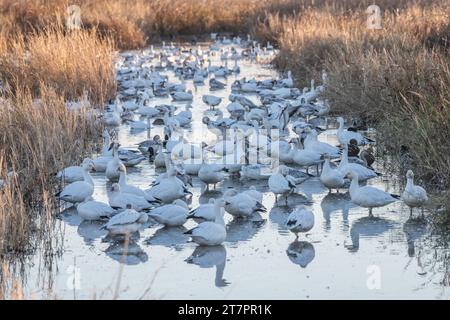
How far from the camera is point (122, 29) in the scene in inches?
1214

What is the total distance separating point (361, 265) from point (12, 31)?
19695mm

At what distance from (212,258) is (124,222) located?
41.5 inches

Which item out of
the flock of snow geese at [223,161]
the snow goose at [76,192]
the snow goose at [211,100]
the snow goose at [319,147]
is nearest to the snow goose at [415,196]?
the flock of snow geese at [223,161]

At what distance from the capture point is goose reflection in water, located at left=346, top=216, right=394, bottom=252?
9.45m

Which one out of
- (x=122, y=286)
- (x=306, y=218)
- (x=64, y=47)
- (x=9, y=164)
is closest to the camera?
(x=122, y=286)

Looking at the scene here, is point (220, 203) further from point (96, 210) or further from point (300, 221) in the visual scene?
point (96, 210)

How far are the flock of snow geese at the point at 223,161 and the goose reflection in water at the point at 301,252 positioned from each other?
192 mm

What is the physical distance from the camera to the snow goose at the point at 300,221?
365 inches

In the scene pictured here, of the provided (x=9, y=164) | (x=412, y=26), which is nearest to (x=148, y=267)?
(x=9, y=164)

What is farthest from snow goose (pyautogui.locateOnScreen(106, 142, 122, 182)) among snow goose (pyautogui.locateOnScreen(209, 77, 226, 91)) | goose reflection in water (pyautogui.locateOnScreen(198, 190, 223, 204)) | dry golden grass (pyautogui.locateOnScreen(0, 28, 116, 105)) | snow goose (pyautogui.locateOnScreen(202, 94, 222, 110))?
snow goose (pyautogui.locateOnScreen(209, 77, 226, 91))

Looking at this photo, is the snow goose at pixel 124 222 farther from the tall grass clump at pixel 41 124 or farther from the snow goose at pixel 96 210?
the tall grass clump at pixel 41 124

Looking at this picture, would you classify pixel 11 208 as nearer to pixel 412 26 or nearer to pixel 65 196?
pixel 65 196

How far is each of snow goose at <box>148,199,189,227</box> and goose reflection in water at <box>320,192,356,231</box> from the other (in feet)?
5.33

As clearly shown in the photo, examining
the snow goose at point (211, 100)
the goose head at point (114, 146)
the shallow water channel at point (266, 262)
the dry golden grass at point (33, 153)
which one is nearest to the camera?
the shallow water channel at point (266, 262)
